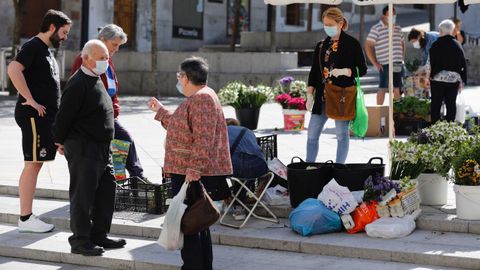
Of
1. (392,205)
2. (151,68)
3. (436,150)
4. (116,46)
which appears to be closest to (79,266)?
(116,46)

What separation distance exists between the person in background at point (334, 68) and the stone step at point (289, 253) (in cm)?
186

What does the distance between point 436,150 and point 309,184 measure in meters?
1.16

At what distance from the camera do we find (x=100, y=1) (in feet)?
95.5

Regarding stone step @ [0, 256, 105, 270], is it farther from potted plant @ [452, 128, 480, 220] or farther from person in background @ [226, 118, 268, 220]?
potted plant @ [452, 128, 480, 220]

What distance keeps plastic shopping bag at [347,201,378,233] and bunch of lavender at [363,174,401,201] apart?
6cm

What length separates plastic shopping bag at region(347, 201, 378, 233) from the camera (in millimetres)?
8258

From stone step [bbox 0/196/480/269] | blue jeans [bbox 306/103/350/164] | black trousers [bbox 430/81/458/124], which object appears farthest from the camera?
black trousers [bbox 430/81/458/124]

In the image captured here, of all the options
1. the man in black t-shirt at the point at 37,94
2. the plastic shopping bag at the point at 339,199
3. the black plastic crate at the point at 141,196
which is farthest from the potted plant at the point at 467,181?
the man in black t-shirt at the point at 37,94

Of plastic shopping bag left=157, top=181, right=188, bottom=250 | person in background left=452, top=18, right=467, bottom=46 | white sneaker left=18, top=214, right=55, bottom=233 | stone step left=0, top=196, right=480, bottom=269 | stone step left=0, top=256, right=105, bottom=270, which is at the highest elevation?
person in background left=452, top=18, right=467, bottom=46

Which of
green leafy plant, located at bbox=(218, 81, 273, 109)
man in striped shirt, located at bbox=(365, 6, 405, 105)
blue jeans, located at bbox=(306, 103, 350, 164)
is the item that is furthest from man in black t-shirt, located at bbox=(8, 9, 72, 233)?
man in striped shirt, located at bbox=(365, 6, 405, 105)

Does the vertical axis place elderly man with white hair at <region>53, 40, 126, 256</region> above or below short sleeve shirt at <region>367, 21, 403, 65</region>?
below

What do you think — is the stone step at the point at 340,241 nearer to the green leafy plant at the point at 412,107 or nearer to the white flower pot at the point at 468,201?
the white flower pot at the point at 468,201

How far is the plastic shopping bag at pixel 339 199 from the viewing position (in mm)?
8250

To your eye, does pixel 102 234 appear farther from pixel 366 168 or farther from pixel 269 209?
pixel 366 168
